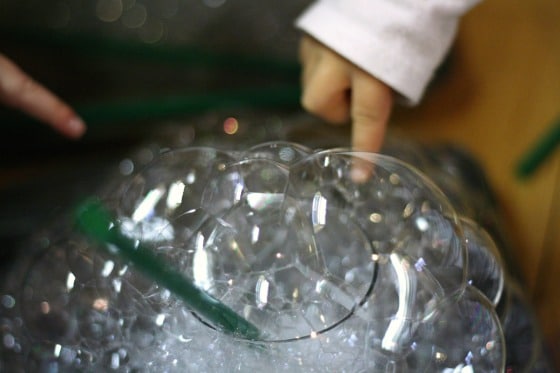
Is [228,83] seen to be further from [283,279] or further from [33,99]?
[283,279]

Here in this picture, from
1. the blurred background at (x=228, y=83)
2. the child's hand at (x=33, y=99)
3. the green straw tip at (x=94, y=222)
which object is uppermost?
the green straw tip at (x=94, y=222)

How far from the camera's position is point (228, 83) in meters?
0.83

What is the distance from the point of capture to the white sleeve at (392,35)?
1.58ft

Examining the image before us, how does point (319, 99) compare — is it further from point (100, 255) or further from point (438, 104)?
point (438, 104)

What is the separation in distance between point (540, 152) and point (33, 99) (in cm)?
51

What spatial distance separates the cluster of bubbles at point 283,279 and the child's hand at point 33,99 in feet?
0.43

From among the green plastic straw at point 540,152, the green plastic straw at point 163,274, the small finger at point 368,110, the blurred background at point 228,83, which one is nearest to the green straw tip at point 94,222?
the green plastic straw at point 163,274

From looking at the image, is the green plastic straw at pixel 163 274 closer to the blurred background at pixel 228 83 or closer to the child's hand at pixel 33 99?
the child's hand at pixel 33 99

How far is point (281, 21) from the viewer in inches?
32.4

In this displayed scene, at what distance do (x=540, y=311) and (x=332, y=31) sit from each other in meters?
0.36

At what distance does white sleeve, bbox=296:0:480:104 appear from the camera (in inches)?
19.0

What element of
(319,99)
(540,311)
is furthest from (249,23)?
(540,311)

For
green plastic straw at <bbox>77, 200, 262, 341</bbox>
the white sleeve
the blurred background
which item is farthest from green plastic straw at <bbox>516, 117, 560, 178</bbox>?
green plastic straw at <bbox>77, 200, 262, 341</bbox>

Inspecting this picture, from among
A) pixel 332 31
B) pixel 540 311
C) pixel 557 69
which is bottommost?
pixel 540 311
